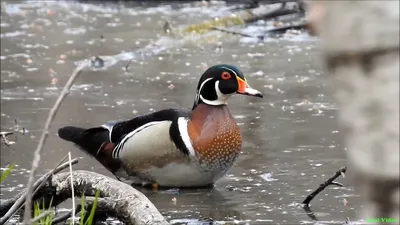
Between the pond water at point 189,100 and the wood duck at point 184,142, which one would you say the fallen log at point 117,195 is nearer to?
the pond water at point 189,100

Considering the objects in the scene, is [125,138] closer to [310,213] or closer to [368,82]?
[310,213]

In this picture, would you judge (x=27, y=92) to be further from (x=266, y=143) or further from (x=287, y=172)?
(x=287, y=172)

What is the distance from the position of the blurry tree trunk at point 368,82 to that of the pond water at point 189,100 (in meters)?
0.25

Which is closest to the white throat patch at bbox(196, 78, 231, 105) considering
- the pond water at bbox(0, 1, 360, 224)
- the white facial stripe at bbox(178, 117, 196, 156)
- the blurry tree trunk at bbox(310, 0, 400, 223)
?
the white facial stripe at bbox(178, 117, 196, 156)

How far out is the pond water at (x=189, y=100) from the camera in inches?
231

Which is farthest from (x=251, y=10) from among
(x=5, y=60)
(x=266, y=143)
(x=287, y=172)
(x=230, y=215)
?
(x=230, y=215)

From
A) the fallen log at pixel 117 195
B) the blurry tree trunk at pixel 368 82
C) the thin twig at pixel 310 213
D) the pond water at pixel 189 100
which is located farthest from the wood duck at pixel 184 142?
the blurry tree trunk at pixel 368 82

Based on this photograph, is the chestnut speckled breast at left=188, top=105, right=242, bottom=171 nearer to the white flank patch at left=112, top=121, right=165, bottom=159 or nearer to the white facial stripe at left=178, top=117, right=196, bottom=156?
the white facial stripe at left=178, top=117, right=196, bottom=156

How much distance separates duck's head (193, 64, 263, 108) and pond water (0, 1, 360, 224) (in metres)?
0.63

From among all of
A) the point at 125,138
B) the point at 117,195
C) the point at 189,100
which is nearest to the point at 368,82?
the point at 117,195

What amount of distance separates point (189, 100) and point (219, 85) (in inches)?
130

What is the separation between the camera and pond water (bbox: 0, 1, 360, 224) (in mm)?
5855

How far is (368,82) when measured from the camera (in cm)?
160

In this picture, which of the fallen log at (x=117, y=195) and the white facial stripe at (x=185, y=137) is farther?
the white facial stripe at (x=185, y=137)
